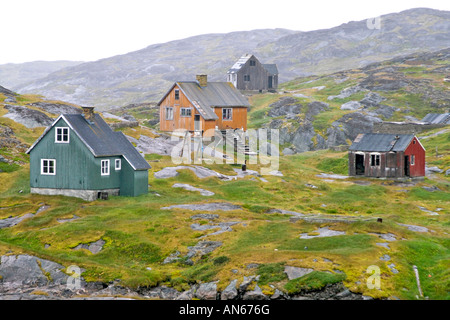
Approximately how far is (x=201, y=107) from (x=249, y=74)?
2359 inches

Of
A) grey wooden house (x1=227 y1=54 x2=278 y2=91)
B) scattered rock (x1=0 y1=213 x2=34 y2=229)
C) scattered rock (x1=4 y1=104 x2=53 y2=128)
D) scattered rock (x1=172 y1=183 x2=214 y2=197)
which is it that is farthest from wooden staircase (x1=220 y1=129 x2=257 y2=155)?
grey wooden house (x1=227 y1=54 x2=278 y2=91)

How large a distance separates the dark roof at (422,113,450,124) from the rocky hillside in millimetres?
4684

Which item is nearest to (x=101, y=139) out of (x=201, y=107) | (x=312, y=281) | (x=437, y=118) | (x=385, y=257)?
(x=312, y=281)

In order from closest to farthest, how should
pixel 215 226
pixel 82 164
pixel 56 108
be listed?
pixel 215 226 < pixel 82 164 < pixel 56 108

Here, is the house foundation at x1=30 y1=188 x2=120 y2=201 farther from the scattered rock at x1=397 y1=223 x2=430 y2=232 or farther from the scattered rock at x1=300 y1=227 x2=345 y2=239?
the scattered rock at x1=397 y1=223 x2=430 y2=232

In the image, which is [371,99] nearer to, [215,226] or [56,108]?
[56,108]

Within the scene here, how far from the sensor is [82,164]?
53.2 m

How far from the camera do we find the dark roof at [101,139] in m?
53.9

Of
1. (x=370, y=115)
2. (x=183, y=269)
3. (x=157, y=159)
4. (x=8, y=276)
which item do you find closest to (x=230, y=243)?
(x=183, y=269)

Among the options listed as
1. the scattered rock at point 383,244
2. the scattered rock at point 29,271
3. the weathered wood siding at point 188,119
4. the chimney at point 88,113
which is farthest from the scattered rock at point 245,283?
the weathered wood siding at point 188,119

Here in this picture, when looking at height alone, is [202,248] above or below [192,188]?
below

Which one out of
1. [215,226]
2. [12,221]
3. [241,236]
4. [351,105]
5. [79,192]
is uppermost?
[351,105]

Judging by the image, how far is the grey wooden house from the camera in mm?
→ 139750
